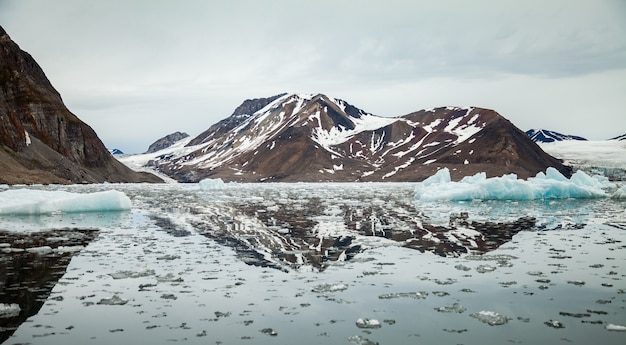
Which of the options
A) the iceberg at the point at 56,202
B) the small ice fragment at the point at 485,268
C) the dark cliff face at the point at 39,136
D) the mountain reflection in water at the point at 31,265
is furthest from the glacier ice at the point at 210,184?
the small ice fragment at the point at 485,268

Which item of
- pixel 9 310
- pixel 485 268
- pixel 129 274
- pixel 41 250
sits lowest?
pixel 485 268

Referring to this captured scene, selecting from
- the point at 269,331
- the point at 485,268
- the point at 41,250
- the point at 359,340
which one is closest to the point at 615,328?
the point at 359,340

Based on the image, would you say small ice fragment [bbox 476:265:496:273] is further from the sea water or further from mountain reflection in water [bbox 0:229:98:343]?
mountain reflection in water [bbox 0:229:98:343]

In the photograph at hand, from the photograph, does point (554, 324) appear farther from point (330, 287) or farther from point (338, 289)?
point (330, 287)

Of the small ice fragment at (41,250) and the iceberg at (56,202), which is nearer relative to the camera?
the small ice fragment at (41,250)

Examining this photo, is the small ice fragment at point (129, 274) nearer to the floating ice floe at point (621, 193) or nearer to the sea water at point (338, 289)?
the sea water at point (338, 289)

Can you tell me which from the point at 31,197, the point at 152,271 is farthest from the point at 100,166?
the point at 152,271
